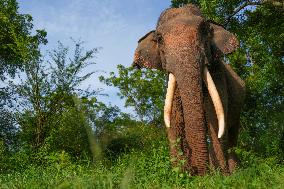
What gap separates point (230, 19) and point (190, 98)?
38.8 ft

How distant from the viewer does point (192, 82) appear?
309 inches

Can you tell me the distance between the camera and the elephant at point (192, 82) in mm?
7355

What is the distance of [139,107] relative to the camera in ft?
149

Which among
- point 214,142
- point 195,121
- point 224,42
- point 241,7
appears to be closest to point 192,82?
point 195,121

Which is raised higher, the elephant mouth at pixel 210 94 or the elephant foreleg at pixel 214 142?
the elephant mouth at pixel 210 94

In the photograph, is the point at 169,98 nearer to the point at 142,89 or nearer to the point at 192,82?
the point at 192,82

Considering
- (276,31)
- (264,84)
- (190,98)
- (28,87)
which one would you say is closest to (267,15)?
(276,31)

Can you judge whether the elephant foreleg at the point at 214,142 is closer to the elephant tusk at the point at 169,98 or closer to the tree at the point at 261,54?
the elephant tusk at the point at 169,98

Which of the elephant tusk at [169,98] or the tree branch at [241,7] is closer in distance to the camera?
the elephant tusk at [169,98]

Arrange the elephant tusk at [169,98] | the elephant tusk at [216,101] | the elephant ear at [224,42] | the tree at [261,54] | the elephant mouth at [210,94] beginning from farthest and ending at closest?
the tree at [261,54] → the elephant ear at [224,42] → the elephant tusk at [169,98] → the elephant mouth at [210,94] → the elephant tusk at [216,101]

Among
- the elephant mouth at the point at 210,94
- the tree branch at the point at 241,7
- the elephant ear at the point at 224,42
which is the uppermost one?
the tree branch at the point at 241,7

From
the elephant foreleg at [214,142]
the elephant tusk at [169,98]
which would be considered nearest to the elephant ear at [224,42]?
the elephant foreleg at [214,142]

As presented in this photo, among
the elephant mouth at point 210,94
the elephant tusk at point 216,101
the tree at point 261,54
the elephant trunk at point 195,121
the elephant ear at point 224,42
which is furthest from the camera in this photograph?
the tree at point 261,54

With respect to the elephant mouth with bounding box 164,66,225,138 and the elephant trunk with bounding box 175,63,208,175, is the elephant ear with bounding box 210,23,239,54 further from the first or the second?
the elephant trunk with bounding box 175,63,208,175
